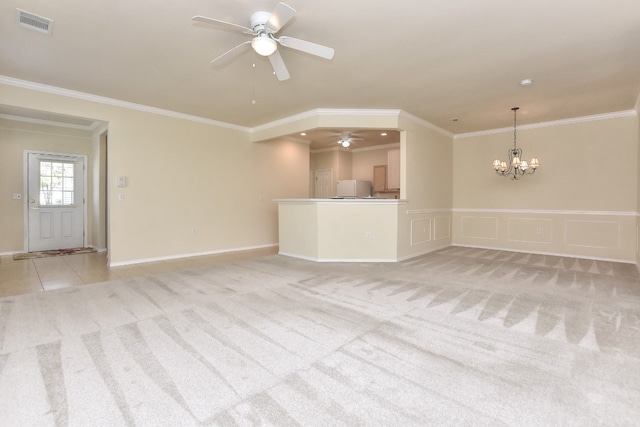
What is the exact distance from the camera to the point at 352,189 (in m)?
7.34

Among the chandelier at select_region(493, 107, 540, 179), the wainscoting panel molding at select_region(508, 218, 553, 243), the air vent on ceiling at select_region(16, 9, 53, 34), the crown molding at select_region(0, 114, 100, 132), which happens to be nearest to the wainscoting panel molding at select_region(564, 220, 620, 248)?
the wainscoting panel molding at select_region(508, 218, 553, 243)

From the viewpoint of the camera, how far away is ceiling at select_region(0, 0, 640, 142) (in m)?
2.66

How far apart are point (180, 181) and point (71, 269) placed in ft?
7.30

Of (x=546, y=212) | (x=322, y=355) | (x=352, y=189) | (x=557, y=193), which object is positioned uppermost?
(x=352, y=189)

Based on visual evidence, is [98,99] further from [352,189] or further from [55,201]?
[352,189]

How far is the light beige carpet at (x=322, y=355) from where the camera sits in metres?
1.54

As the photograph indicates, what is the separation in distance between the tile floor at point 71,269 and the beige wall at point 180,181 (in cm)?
45

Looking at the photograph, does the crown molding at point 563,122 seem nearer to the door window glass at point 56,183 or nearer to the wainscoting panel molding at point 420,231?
the wainscoting panel molding at point 420,231

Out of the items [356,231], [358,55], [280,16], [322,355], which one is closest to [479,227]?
[356,231]

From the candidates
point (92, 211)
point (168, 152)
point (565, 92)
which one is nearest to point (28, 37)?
point (168, 152)

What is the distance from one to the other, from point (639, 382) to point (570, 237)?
210 inches

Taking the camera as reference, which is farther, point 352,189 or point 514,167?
point 352,189

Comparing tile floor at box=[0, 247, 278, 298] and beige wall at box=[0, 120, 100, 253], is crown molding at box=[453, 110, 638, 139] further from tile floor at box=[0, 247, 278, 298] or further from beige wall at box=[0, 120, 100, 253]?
beige wall at box=[0, 120, 100, 253]

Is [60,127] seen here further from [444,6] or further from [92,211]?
[444,6]
